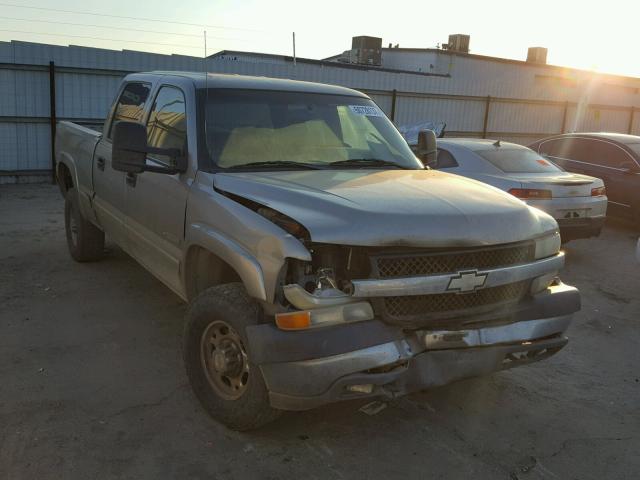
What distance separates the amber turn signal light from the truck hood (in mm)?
353

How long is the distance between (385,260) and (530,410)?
5.26 ft

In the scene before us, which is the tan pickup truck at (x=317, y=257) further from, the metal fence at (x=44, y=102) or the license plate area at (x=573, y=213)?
the metal fence at (x=44, y=102)

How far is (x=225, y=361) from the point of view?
329 cm

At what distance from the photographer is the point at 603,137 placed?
33.8ft

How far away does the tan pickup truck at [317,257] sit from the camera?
2.88m

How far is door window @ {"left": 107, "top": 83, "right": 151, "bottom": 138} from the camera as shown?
494 centimetres

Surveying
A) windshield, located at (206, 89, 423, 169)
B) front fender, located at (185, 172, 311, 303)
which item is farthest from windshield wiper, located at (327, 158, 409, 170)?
front fender, located at (185, 172, 311, 303)

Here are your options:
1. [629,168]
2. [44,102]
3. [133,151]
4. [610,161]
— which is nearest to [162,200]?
[133,151]

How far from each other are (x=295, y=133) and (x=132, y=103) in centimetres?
177

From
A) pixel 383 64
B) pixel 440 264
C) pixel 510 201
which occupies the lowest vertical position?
pixel 440 264

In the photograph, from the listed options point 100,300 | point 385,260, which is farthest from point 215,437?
point 100,300

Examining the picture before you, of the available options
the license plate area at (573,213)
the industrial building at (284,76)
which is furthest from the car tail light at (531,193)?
the industrial building at (284,76)

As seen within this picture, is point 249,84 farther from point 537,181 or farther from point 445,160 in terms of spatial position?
point 445,160

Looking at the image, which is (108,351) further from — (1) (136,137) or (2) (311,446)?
(2) (311,446)
